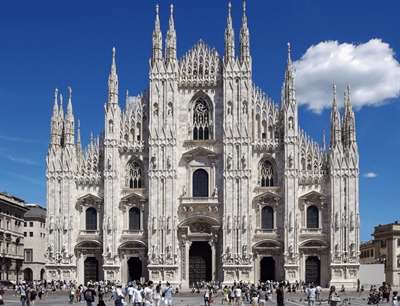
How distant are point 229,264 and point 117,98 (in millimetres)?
19581

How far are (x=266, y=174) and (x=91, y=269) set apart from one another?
19.5 metres

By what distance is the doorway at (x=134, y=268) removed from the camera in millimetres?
71500

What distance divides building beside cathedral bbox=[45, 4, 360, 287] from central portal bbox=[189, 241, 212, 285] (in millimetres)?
97

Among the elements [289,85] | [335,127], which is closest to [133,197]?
[289,85]

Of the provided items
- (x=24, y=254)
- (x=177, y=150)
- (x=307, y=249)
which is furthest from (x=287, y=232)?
(x=24, y=254)

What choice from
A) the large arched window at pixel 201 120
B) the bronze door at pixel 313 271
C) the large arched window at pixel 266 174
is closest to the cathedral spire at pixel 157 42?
the large arched window at pixel 201 120

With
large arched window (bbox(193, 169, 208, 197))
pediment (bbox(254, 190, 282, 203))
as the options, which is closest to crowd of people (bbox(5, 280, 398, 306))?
pediment (bbox(254, 190, 282, 203))

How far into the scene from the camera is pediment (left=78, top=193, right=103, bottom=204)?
2832 inches

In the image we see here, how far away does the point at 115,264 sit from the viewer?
70.6 metres

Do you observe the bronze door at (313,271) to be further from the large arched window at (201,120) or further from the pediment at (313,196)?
the large arched window at (201,120)

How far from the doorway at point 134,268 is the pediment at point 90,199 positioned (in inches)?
260

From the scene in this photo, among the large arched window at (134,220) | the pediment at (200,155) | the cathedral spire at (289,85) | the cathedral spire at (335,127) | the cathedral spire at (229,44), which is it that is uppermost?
the cathedral spire at (229,44)

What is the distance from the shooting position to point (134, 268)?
235 ft

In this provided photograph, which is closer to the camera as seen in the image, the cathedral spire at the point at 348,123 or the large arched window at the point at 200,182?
the cathedral spire at the point at 348,123
